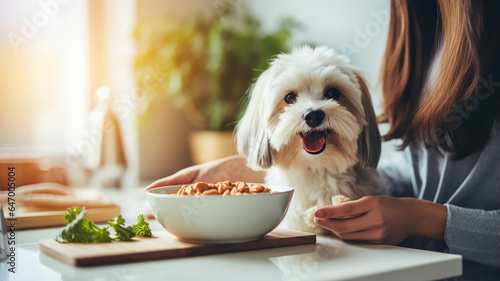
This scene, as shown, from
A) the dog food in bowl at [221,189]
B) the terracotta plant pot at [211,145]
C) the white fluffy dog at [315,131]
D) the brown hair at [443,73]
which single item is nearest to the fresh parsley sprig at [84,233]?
the dog food in bowl at [221,189]

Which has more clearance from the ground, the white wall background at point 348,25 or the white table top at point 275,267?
the white wall background at point 348,25

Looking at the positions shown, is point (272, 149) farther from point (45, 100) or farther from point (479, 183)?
point (45, 100)

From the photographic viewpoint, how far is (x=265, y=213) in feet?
2.69

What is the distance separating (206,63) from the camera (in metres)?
3.06

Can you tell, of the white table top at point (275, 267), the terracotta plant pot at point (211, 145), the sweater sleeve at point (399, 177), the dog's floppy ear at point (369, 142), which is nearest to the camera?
the white table top at point (275, 267)

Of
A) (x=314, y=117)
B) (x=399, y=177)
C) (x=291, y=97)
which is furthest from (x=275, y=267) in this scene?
(x=399, y=177)

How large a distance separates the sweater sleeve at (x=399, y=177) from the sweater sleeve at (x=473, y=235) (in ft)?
1.49

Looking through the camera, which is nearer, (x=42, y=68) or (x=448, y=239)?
(x=448, y=239)

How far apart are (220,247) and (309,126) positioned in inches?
16.1

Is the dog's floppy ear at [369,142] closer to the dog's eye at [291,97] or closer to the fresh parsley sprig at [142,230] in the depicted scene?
the dog's eye at [291,97]

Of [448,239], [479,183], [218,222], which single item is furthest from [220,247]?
[479,183]

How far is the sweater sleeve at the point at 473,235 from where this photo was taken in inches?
42.3

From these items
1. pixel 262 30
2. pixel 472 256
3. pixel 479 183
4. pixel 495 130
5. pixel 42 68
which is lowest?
pixel 472 256

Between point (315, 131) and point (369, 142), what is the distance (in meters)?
0.14
